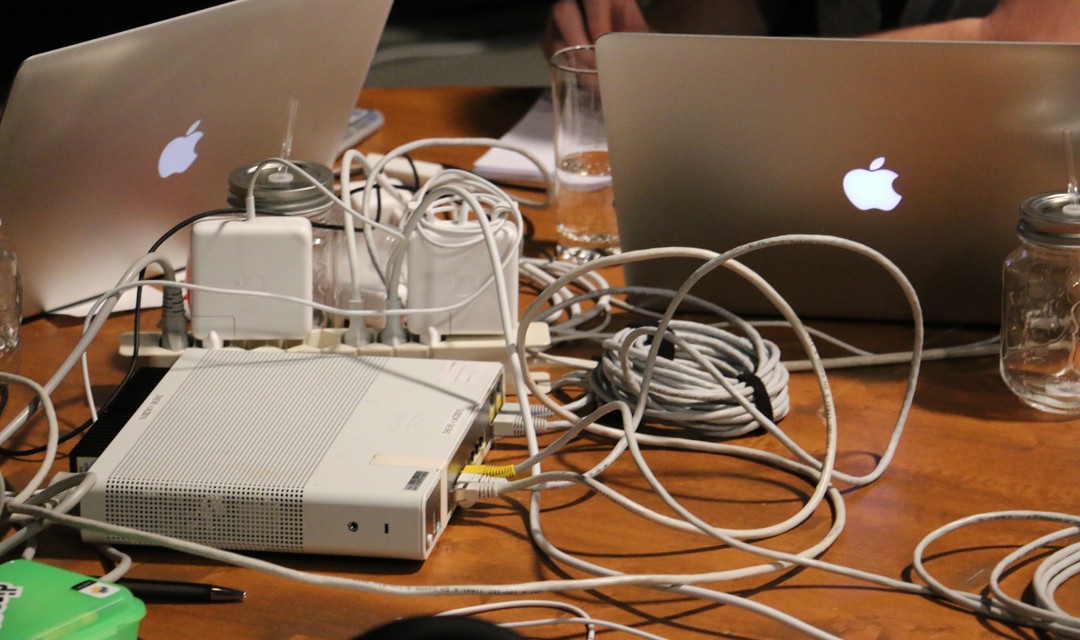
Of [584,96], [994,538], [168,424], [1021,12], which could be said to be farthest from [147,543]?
[1021,12]

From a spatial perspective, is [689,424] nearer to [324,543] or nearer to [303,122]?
[324,543]

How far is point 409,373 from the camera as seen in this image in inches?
31.8

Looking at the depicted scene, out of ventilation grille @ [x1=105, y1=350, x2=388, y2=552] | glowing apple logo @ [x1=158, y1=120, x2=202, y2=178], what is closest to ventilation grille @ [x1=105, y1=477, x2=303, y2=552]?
ventilation grille @ [x1=105, y1=350, x2=388, y2=552]

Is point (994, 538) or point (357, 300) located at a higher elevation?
point (357, 300)

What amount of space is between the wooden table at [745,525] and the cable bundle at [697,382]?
0.03 meters

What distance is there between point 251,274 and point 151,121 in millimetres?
193

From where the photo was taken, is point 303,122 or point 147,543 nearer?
point 147,543

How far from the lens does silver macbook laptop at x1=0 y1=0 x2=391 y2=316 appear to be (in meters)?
0.85

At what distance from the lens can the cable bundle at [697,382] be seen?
32.4 inches

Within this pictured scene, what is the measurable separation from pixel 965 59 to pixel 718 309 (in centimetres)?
27

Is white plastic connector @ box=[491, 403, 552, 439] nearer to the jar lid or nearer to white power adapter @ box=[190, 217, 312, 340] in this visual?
white power adapter @ box=[190, 217, 312, 340]

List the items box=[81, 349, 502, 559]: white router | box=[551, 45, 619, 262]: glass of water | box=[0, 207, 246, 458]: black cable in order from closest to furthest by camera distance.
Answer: box=[81, 349, 502, 559]: white router → box=[0, 207, 246, 458]: black cable → box=[551, 45, 619, 262]: glass of water

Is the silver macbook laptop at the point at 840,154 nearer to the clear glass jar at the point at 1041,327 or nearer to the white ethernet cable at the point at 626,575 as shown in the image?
the clear glass jar at the point at 1041,327

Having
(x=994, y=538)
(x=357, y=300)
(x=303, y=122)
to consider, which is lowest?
(x=994, y=538)
